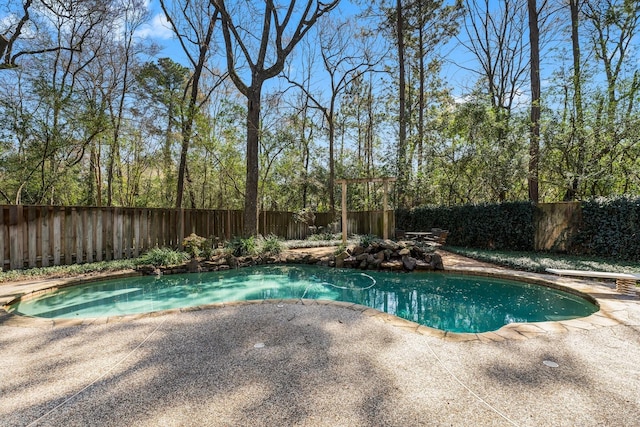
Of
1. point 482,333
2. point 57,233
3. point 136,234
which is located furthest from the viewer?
point 136,234

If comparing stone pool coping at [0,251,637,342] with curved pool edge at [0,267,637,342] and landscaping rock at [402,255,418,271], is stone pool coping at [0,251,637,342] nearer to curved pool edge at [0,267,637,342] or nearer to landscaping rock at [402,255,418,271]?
curved pool edge at [0,267,637,342]

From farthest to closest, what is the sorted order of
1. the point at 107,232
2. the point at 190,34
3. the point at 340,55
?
the point at 340,55
the point at 190,34
the point at 107,232

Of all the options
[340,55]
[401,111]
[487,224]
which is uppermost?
[340,55]

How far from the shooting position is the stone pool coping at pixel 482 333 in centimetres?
288

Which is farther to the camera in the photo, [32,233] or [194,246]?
[194,246]

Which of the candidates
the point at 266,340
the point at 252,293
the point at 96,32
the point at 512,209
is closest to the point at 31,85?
the point at 96,32

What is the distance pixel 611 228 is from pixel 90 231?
11.3 metres

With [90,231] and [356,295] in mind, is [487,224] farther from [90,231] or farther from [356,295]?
[90,231]

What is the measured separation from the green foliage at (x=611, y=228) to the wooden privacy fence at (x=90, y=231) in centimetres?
954

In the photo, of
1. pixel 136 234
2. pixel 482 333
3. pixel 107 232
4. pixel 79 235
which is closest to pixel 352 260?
pixel 482 333

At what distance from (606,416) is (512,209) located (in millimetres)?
7820

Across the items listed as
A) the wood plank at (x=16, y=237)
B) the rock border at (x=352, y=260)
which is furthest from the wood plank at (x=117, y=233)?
the wood plank at (x=16, y=237)

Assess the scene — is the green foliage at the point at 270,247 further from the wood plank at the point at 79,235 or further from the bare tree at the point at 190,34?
the bare tree at the point at 190,34

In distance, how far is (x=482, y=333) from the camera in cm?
288
